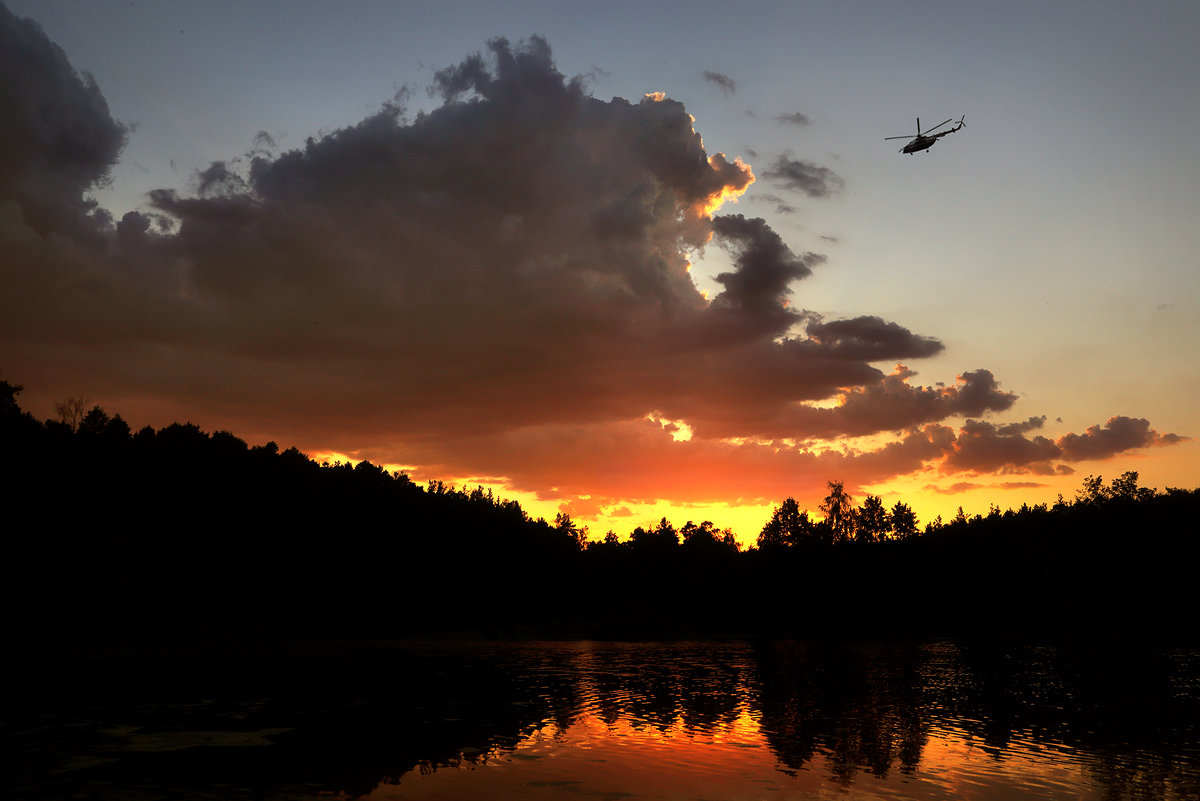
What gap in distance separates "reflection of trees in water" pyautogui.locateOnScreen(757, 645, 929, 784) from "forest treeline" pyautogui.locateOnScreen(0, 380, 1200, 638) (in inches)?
2793

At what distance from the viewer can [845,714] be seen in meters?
41.0

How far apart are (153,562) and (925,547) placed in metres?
148

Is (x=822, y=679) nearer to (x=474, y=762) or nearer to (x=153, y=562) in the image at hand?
(x=474, y=762)

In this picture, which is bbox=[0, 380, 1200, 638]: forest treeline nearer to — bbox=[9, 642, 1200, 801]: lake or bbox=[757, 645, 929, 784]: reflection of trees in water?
bbox=[9, 642, 1200, 801]: lake

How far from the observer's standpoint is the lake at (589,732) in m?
24.6

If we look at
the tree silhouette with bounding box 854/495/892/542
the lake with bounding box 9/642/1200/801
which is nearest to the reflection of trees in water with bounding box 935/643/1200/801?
the lake with bounding box 9/642/1200/801

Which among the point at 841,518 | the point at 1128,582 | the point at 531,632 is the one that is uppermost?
the point at 841,518


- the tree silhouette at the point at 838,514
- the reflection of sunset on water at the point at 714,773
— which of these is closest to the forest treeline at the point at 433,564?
the tree silhouette at the point at 838,514

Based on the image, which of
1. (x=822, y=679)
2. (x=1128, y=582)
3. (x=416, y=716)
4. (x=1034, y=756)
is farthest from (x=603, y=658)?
(x=1128, y=582)

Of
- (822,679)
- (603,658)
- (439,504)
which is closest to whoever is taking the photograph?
(822,679)

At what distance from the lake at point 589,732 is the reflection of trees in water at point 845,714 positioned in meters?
0.19

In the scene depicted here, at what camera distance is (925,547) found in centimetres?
17375

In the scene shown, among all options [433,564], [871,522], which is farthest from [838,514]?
[433,564]

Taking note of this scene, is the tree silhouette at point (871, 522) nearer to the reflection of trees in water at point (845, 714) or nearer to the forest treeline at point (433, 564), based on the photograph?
the forest treeline at point (433, 564)
